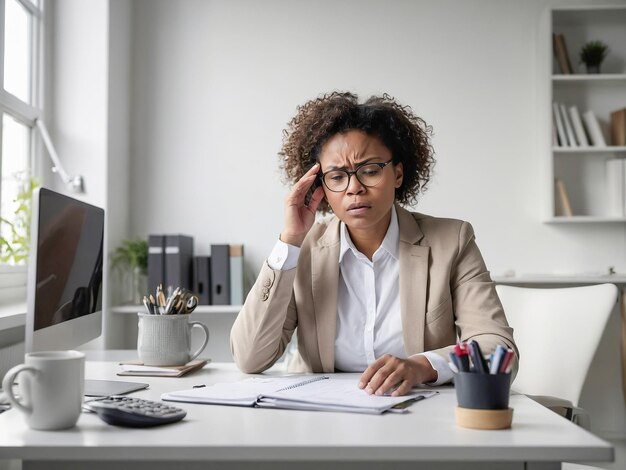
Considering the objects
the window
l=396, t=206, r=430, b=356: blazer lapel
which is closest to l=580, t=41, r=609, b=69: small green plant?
l=396, t=206, r=430, b=356: blazer lapel

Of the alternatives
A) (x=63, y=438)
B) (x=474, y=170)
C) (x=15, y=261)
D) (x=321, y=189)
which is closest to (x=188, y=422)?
(x=63, y=438)

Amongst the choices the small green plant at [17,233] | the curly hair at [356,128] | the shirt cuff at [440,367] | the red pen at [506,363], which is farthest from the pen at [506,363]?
the small green plant at [17,233]

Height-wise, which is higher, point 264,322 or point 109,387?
point 264,322

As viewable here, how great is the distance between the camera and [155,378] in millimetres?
1539

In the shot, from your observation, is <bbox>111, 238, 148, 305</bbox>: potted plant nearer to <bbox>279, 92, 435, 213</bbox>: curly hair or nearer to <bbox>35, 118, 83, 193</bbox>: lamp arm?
<bbox>35, 118, 83, 193</bbox>: lamp arm

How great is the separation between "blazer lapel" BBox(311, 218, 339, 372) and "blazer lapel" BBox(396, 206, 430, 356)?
0.17 m

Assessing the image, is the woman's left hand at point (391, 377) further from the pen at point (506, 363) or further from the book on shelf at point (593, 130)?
the book on shelf at point (593, 130)

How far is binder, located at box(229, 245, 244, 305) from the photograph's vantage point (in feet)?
10.8

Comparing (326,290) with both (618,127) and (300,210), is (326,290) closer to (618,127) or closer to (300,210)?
(300,210)

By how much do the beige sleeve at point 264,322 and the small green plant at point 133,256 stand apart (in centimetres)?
174

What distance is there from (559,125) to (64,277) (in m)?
2.74

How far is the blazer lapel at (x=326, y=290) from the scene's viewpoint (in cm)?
167

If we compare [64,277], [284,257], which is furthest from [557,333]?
[64,277]

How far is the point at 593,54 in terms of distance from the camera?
3.47 metres
